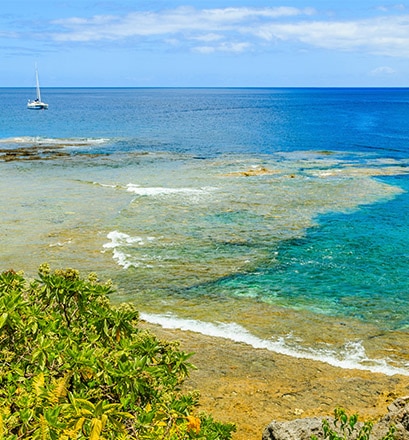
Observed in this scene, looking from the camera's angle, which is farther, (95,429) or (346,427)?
(346,427)

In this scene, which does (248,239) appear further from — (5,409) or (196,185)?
(5,409)

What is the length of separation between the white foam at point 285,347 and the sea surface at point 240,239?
66 mm

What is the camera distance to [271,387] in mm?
16328

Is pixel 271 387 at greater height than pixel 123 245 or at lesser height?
lesser

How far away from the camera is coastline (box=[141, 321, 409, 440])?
1494 centimetres

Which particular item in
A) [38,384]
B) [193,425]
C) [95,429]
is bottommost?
[193,425]

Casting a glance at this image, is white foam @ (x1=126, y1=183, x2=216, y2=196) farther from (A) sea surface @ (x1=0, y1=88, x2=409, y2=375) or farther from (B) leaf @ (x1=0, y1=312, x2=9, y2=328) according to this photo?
(B) leaf @ (x1=0, y1=312, x2=9, y2=328)

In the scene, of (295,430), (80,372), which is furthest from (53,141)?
(80,372)

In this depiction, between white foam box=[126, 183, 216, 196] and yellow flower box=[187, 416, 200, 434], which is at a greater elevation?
yellow flower box=[187, 416, 200, 434]

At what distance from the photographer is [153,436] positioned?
7.68 meters

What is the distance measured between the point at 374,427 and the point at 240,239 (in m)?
19.7

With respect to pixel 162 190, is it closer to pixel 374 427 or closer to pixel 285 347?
pixel 285 347

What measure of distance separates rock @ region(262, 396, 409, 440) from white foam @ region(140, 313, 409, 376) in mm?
6206

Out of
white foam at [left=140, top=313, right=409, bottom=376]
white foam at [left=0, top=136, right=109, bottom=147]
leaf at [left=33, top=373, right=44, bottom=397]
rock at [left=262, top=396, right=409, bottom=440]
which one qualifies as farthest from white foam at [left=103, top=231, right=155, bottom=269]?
white foam at [left=0, top=136, right=109, bottom=147]
